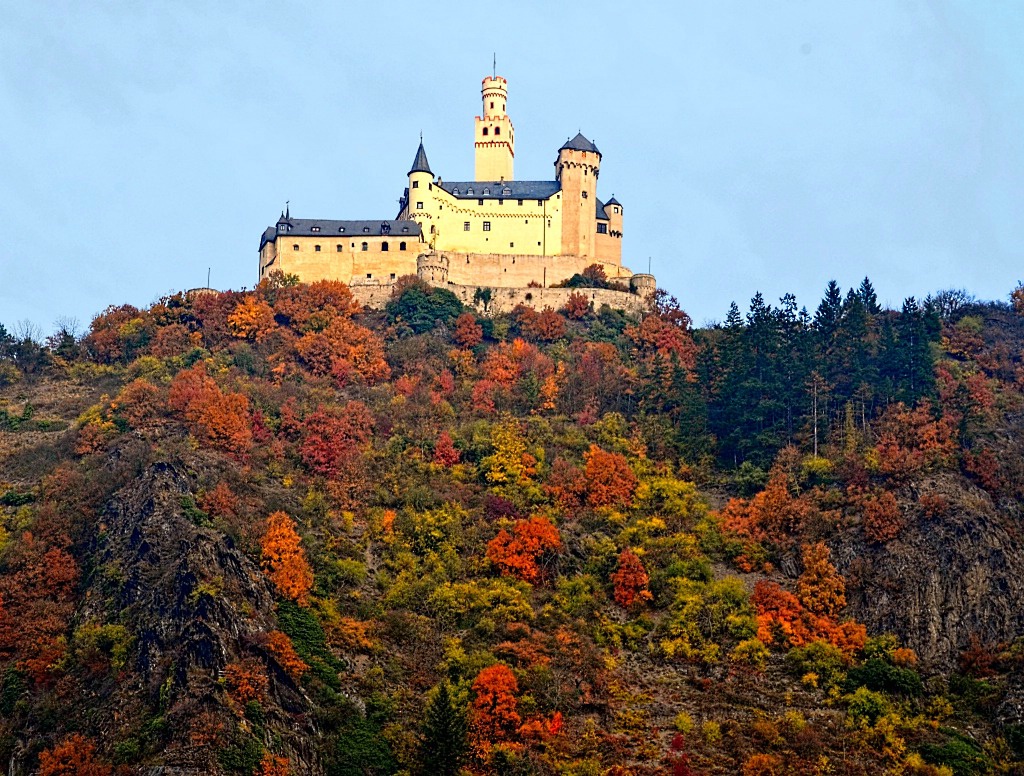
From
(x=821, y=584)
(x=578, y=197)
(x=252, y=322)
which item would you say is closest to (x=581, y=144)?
(x=578, y=197)

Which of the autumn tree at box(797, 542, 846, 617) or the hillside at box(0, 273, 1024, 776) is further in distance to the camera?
the autumn tree at box(797, 542, 846, 617)

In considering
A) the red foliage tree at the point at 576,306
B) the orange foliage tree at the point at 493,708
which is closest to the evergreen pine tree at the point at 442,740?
the orange foliage tree at the point at 493,708

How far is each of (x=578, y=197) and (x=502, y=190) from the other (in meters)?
5.78

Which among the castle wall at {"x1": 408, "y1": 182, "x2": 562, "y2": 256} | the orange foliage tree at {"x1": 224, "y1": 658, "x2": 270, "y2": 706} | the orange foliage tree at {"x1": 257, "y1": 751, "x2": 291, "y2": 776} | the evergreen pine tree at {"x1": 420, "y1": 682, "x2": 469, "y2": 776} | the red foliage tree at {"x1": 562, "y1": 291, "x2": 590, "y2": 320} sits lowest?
the orange foliage tree at {"x1": 257, "y1": 751, "x2": 291, "y2": 776}

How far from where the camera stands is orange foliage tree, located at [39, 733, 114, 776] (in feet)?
199

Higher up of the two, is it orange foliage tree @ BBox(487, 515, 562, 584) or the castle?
the castle

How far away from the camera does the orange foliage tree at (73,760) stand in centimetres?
6053

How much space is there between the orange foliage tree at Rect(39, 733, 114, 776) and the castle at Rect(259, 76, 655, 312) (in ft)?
166

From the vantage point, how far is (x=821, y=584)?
74.7m

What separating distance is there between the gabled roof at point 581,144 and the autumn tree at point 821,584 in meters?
49.3

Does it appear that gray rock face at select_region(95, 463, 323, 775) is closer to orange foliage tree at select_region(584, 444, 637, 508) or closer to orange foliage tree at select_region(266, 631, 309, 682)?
orange foliage tree at select_region(266, 631, 309, 682)

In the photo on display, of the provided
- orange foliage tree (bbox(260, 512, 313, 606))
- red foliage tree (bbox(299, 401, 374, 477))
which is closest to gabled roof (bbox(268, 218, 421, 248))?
red foliage tree (bbox(299, 401, 374, 477))

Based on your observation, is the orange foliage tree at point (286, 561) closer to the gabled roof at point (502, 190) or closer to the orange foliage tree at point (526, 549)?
the orange foliage tree at point (526, 549)

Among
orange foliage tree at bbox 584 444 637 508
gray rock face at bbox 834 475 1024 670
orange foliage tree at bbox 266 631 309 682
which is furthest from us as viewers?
orange foliage tree at bbox 584 444 637 508
